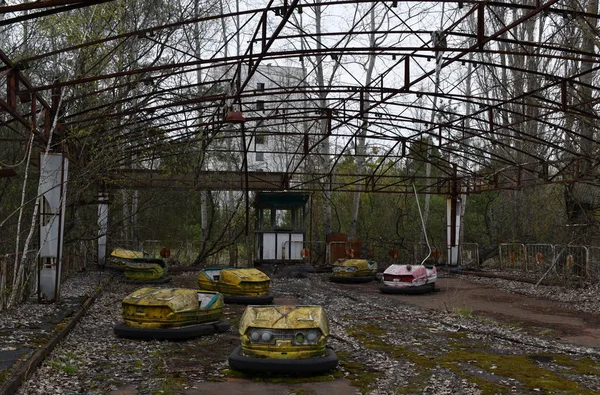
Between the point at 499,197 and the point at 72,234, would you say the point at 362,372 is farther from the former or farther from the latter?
the point at 499,197

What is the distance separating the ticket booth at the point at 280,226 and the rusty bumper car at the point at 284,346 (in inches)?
564

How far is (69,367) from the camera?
5.85 m

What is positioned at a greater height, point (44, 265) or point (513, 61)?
point (513, 61)

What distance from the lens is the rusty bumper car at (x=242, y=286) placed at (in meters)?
11.6

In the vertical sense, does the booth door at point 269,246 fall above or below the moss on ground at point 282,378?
above

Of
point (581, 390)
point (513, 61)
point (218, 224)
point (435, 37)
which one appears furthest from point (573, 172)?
point (218, 224)

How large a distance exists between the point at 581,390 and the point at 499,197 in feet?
74.5

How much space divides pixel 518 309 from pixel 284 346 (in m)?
7.03

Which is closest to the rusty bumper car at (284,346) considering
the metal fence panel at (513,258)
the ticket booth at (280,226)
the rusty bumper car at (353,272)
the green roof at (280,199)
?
the rusty bumper car at (353,272)

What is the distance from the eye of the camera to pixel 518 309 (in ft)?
37.9

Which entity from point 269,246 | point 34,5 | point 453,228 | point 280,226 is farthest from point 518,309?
point 280,226

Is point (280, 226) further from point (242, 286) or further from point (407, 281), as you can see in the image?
point (242, 286)

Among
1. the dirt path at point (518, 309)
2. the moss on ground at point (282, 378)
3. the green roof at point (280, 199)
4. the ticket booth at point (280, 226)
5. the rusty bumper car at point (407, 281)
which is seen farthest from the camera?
the green roof at point (280, 199)

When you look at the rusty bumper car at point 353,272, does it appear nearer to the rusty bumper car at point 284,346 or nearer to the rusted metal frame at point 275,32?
the rusted metal frame at point 275,32
